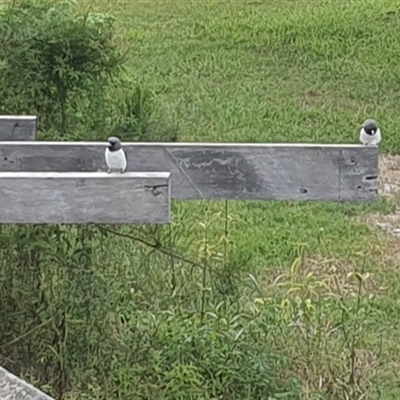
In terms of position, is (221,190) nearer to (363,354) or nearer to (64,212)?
(64,212)

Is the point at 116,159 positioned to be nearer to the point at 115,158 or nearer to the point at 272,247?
the point at 115,158

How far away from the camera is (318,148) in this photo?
10.9 feet

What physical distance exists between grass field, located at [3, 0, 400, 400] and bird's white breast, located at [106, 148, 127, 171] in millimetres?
838

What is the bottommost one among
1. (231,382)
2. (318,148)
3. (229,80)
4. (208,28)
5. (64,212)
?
(231,382)

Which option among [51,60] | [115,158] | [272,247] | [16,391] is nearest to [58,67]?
[51,60]

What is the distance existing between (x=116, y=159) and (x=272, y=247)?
283cm

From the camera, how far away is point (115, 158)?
3.14 m

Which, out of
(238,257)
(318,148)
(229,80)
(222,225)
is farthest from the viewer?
(229,80)

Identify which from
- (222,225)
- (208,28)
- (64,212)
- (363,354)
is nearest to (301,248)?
(222,225)

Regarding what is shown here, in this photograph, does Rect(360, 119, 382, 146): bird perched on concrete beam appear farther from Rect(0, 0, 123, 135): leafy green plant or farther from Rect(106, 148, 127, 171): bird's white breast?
Rect(0, 0, 123, 135): leafy green plant

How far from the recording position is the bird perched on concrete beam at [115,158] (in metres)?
3.11

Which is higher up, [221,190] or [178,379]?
[221,190]

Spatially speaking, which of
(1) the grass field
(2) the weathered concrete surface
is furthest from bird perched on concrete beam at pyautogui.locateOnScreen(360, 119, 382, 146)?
(2) the weathered concrete surface

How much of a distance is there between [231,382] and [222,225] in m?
2.21
